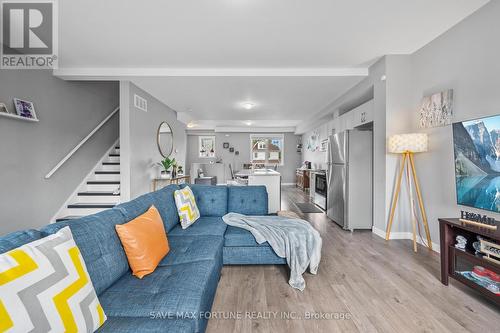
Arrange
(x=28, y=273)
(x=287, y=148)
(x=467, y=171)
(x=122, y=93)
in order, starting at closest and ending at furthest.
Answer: (x=28, y=273) < (x=467, y=171) < (x=122, y=93) < (x=287, y=148)

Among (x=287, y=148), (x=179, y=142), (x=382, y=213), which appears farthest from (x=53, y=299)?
(x=287, y=148)

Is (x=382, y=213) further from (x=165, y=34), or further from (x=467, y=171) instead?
(x=165, y=34)

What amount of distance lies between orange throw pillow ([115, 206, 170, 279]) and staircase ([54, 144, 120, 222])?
3.00m

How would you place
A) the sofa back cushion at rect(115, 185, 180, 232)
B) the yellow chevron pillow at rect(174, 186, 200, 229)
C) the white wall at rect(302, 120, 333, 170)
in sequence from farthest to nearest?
the white wall at rect(302, 120, 333, 170)
the yellow chevron pillow at rect(174, 186, 200, 229)
the sofa back cushion at rect(115, 185, 180, 232)

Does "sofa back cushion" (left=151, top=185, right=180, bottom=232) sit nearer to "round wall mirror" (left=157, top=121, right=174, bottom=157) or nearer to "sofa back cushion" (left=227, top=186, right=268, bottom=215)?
"sofa back cushion" (left=227, top=186, right=268, bottom=215)

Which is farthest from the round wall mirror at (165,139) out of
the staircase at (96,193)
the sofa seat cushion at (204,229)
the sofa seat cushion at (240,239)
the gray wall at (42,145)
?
the sofa seat cushion at (240,239)

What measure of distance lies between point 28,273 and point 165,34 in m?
2.82

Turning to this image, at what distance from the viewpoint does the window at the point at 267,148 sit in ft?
33.2

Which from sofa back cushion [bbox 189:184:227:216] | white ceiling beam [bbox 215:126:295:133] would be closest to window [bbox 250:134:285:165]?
white ceiling beam [bbox 215:126:295:133]

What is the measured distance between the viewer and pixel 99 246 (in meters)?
1.23

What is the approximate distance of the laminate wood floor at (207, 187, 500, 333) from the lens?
5.08 feet

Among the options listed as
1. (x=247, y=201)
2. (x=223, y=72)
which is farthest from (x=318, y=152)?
(x=247, y=201)

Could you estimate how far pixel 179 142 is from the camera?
6.83 meters

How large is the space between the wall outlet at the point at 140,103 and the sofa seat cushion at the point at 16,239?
3749mm
